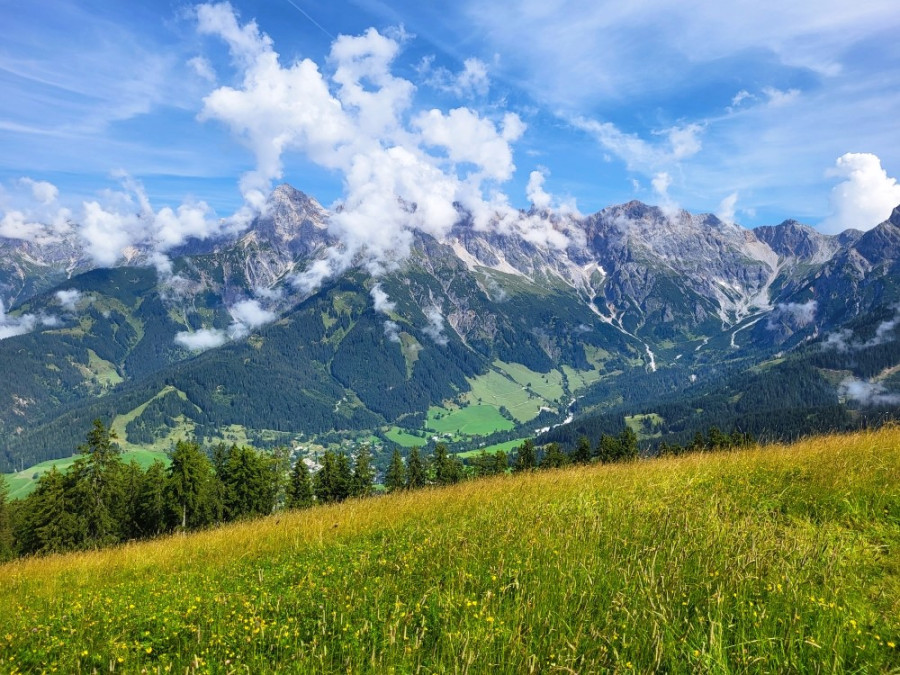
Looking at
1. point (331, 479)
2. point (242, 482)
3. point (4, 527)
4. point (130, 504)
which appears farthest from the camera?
point (331, 479)

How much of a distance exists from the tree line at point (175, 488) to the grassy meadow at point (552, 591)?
27.3 meters

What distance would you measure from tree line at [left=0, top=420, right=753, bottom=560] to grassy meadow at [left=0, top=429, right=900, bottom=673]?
2725 cm

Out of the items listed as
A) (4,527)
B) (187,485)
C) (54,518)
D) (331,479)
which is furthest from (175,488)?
(4,527)

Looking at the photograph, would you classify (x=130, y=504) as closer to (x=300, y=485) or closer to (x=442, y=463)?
(x=300, y=485)

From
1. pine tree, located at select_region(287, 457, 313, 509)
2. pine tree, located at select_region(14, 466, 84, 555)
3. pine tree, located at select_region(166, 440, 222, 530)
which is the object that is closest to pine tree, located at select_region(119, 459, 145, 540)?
pine tree, located at select_region(14, 466, 84, 555)

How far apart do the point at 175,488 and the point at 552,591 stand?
54.1 m

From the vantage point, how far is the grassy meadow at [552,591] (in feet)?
12.9

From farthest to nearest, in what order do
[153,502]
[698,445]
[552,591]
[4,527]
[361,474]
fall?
[361,474], [4,527], [153,502], [698,445], [552,591]

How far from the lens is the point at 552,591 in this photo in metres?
5.05

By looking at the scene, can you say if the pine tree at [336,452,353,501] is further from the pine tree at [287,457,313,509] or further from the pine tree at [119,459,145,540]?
the pine tree at [119,459,145,540]

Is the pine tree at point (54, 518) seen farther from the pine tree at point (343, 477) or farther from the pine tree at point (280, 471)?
the pine tree at point (343, 477)

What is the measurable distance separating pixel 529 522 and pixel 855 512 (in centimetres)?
510

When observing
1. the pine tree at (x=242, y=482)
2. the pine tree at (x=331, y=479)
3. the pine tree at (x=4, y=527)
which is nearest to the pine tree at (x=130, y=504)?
the pine tree at (x=242, y=482)

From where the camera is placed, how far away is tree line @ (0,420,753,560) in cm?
4491
